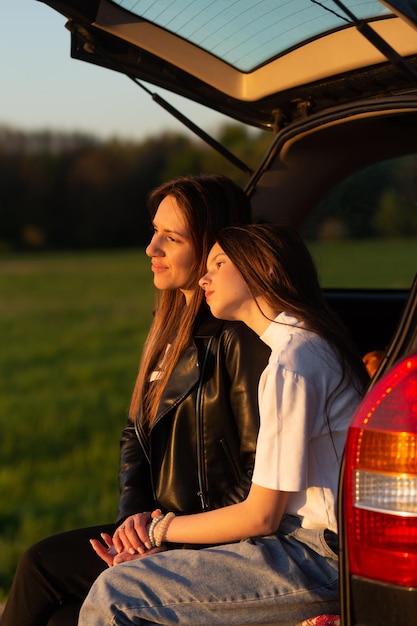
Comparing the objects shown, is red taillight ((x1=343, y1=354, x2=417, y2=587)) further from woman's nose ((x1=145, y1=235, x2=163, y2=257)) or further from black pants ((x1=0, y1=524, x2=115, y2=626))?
woman's nose ((x1=145, y1=235, x2=163, y2=257))

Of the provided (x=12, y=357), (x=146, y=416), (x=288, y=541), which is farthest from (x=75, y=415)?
(x=288, y=541)

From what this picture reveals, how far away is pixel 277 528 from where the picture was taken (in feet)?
7.80

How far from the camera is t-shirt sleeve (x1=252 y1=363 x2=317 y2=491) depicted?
7.49 ft

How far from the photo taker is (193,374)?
2.76 meters

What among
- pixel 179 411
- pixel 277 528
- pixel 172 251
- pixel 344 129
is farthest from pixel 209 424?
pixel 344 129

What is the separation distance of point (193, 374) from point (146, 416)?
12.7 inches

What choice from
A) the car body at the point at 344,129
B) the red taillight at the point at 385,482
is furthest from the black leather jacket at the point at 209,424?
the red taillight at the point at 385,482

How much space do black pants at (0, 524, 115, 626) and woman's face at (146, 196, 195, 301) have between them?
31.3 inches

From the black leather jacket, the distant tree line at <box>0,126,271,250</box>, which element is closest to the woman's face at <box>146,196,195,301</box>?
the black leather jacket

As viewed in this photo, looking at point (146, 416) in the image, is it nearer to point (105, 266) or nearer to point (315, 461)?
point (315, 461)

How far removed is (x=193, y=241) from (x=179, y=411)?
22.3 inches

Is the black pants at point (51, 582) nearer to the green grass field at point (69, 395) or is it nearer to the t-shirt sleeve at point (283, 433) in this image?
the t-shirt sleeve at point (283, 433)

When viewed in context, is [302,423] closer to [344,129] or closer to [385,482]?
[385,482]

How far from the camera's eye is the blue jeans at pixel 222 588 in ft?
7.49
